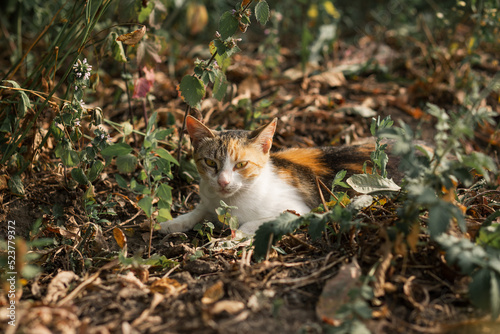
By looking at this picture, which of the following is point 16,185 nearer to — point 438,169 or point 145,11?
point 145,11

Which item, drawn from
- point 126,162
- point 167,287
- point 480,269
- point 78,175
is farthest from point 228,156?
point 480,269

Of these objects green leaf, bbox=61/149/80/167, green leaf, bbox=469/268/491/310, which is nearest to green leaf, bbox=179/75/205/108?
green leaf, bbox=61/149/80/167

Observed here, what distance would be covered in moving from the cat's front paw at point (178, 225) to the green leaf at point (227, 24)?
1.17 metres

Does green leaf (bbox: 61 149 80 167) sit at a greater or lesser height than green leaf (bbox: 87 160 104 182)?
greater

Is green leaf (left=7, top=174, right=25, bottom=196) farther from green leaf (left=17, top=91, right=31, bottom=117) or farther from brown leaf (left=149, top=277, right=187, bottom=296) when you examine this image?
brown leaf (left=149, top=277, right=187, bottom=296)

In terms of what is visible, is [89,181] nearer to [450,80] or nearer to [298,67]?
[298,67]

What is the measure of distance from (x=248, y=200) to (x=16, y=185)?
1.42 metres

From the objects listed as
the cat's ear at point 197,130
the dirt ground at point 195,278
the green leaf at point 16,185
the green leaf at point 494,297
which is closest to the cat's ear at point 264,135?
the cat's ear at point 197,130

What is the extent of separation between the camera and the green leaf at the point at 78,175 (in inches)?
101

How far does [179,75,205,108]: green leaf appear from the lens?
8.46 ft

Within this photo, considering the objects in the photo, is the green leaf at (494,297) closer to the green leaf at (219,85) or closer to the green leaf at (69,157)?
the green leaf at (219,85)

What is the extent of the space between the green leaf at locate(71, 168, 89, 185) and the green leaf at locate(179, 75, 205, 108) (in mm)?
753

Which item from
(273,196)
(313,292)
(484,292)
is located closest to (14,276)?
(313,292)

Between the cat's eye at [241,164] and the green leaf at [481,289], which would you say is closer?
the green leaf at [481,289]
